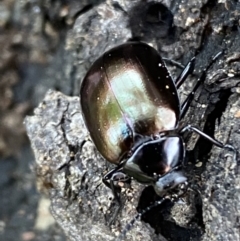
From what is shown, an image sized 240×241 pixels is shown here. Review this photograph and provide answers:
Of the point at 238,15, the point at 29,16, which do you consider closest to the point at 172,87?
the point at 238,15

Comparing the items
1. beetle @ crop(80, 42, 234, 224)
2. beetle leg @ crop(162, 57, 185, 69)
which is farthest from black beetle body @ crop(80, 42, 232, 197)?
beetle leg @ crop(162, 57, 185, 69)

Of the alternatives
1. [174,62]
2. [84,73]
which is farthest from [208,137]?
[84,73]

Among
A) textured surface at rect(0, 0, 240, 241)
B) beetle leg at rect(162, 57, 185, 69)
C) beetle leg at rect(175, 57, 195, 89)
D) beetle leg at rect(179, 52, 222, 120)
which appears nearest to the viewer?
textured surface at rect(0, 0, 240, 241)

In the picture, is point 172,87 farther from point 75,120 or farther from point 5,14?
point 5,14

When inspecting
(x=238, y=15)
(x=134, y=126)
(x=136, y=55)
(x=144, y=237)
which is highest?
(x=238, y=15)

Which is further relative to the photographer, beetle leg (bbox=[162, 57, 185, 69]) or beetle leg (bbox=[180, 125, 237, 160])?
beetle leg (bbox=[162, 57, 185, 69])

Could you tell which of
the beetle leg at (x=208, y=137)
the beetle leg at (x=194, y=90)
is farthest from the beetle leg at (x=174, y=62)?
the beetle leg at (x=208, y=137)

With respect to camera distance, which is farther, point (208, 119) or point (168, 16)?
point (168, 16)

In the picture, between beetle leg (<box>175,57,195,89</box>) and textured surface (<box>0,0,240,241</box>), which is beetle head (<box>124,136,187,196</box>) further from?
beetle leg (<box>175,57,195,89</box>)
